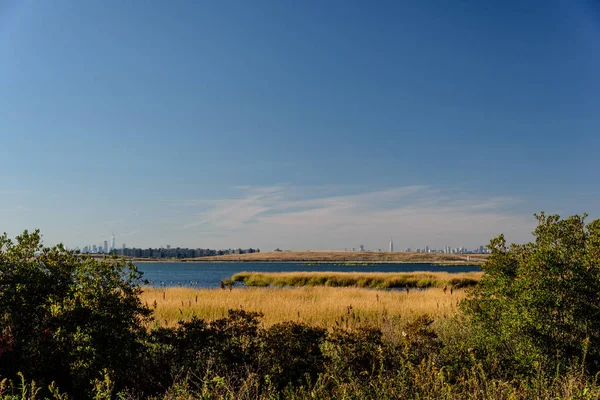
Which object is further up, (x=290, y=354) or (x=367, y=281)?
(x=290, y=354)

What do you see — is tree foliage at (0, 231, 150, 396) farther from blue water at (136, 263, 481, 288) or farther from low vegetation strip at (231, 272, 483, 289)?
blue water at (136, 263, 481, 288)

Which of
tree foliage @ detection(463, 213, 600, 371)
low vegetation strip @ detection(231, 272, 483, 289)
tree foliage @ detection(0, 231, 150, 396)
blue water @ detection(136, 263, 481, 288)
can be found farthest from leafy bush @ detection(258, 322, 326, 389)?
blue water @ detection(136, 263, 481, 288)

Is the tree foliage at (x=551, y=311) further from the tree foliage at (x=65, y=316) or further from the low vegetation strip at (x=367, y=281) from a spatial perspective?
the low vegetation strip at (x=367, y=281)

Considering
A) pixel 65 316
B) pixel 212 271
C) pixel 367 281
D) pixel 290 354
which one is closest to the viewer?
pixel 65 316

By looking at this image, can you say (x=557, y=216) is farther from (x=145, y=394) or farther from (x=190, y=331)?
(x=145, y=394)

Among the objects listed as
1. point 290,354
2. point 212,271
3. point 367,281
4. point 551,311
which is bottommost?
point 212,271

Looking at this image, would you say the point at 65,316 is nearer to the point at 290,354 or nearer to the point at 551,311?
the point at 290,354

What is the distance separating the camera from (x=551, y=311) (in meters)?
6.72

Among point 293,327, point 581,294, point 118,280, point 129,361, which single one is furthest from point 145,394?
point 581,294

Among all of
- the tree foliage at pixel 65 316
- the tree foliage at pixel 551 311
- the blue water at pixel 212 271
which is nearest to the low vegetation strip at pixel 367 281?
the blue water at pixel 212 271

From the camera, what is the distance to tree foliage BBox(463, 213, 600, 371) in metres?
6.60

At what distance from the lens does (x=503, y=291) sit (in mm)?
7445

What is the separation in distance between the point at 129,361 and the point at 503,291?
613 cm

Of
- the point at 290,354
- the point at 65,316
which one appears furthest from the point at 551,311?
the point at 65,316
